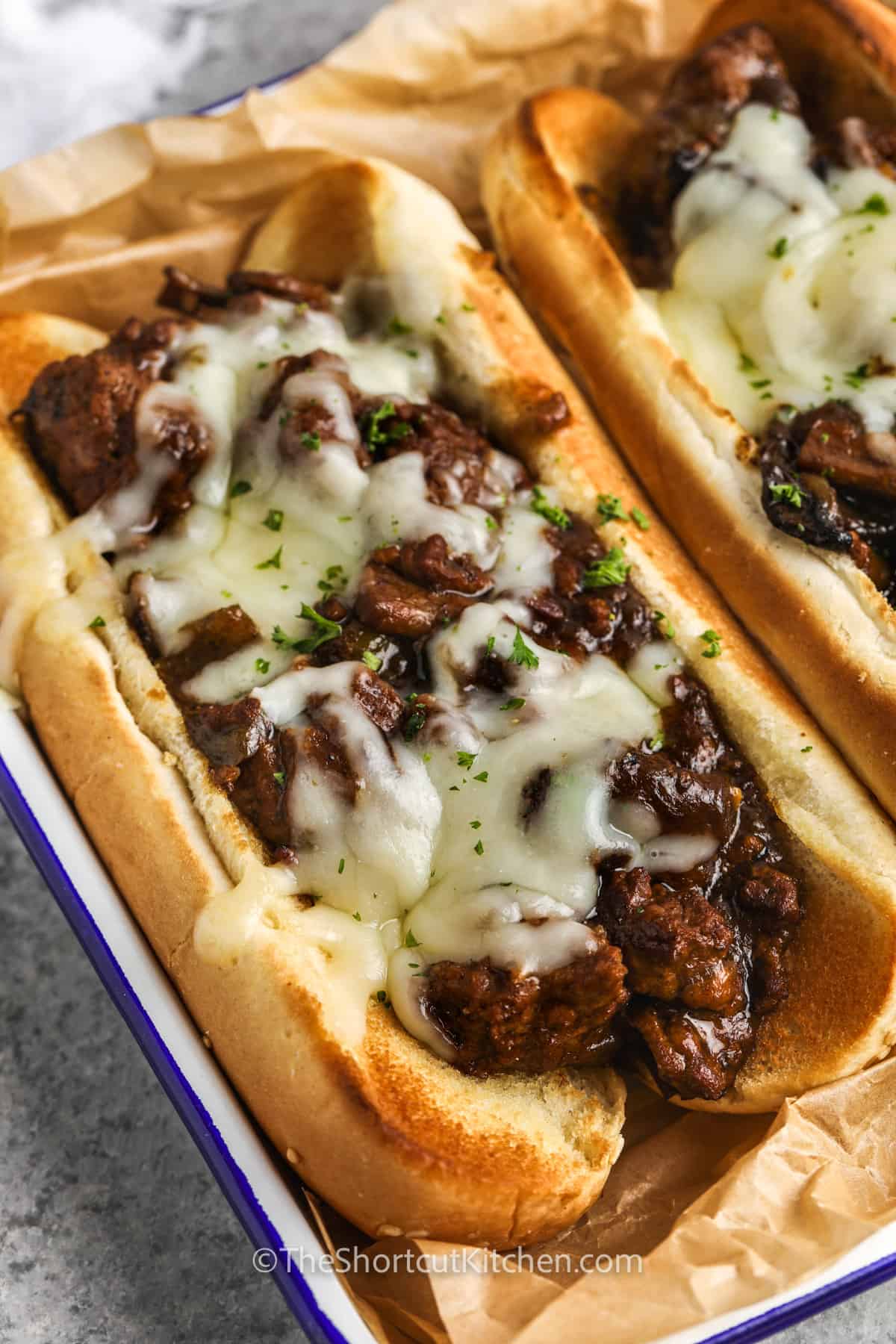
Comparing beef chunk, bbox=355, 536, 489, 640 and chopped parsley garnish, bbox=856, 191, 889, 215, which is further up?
chopped parsley garnish, bbox=856, 191, 889, 215

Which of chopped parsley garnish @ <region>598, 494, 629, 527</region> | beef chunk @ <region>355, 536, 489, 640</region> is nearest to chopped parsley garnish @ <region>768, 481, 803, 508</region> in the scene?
chopped parsley garnish @ <region>598, 494, 629, 527</region>

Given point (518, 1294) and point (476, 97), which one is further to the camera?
point (476, 97)

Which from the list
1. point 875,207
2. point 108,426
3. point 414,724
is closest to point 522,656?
point 414,724

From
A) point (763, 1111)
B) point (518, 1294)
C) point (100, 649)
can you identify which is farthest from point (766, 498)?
point (518, 1294)

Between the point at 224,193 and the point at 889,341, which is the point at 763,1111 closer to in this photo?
the point at 889,341

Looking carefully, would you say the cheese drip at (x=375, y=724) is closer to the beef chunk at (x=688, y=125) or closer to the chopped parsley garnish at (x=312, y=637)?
the chopped parsley garnish at (x=312, y=637)

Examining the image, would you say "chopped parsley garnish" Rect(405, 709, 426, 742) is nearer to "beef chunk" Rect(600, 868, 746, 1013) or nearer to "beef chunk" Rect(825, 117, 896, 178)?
"beef chunk" Rect(600, 868, 746, 1013)

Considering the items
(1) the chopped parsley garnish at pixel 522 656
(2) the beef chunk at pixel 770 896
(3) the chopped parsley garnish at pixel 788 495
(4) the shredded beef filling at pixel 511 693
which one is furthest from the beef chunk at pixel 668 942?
(3) the chopped parsley garnish at pixel 788 495
